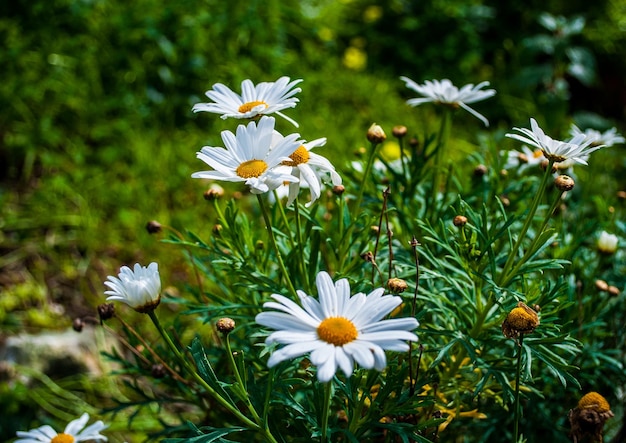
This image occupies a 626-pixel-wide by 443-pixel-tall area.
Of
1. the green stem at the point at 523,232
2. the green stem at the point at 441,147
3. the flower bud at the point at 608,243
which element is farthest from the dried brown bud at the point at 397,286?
the flower bud at the point at 608,243

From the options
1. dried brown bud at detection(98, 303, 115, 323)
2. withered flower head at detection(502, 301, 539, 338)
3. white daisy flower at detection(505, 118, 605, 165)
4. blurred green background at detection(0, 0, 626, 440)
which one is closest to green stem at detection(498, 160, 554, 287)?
white daisy flower at detection(505, 118, 605, 165)

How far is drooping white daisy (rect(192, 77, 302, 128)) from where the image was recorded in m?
1.12

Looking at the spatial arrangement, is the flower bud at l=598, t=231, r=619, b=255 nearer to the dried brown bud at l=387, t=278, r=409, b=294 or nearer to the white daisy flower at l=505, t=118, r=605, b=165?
the white daisy flower at l=505, t=118, r=605, b=165

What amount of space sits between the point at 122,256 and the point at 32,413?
0.71m

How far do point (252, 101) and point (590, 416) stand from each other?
0.77 m

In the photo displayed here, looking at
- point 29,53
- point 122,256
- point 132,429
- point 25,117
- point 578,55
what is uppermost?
point 578,55

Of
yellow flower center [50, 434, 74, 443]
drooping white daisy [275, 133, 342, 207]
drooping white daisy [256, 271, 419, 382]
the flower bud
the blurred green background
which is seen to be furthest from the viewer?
the blurred green background

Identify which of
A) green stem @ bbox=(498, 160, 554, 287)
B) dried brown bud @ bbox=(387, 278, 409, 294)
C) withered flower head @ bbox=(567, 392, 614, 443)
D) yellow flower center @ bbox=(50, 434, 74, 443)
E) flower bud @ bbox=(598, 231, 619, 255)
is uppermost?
green stem @ bbox=(498, 160, 554, 287)

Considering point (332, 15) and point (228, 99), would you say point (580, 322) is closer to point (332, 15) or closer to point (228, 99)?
point (228, 99)

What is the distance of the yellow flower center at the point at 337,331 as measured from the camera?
87 centimetres

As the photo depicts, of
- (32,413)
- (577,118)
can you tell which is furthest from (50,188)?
(577,118)

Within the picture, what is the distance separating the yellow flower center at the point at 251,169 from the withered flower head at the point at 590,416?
620 millimetres

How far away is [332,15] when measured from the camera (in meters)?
4.08

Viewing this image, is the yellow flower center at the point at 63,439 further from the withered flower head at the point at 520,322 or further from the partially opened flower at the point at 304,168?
the withered flower head at the point at 520,322
